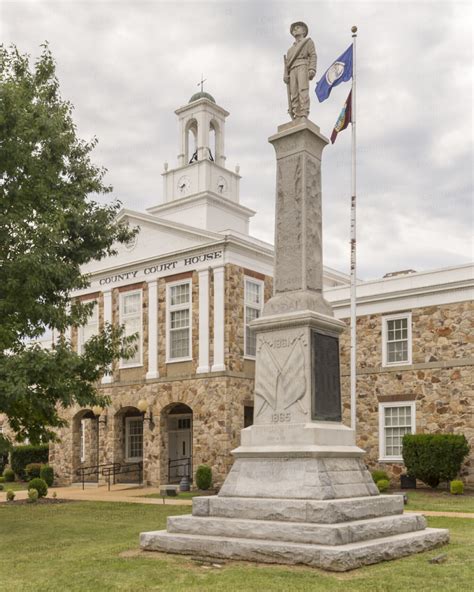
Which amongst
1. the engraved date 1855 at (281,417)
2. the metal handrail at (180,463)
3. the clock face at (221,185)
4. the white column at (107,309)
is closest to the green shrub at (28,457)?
the white column at (107,309)

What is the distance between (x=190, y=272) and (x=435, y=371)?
9305 mm

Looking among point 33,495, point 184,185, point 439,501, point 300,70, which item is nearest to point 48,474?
point 33,495

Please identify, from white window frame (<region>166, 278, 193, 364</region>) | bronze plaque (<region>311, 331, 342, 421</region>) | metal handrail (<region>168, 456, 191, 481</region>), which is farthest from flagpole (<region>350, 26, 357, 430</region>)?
bronze plaque (<region>311, 331, 342, 421</region>)

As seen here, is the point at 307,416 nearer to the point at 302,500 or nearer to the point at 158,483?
the point at 302,500

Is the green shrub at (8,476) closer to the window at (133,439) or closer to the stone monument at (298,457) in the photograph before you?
the window at (133,439)

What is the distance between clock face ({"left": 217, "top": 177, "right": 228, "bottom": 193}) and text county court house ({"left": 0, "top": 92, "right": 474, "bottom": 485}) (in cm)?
4

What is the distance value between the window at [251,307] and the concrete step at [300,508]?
17.2 m

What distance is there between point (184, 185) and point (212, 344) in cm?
850

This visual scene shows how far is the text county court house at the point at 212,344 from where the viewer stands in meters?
25.8

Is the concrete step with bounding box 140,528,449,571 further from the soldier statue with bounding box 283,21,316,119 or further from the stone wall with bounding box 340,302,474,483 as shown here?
the stone wall with bounding box 340,302,474,483

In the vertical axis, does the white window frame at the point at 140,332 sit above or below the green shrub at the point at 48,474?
above

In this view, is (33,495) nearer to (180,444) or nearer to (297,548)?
(180,444)

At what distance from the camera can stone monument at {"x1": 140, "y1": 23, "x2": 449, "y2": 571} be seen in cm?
947

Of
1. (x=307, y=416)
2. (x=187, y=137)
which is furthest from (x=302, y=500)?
(x=187, y=137)
